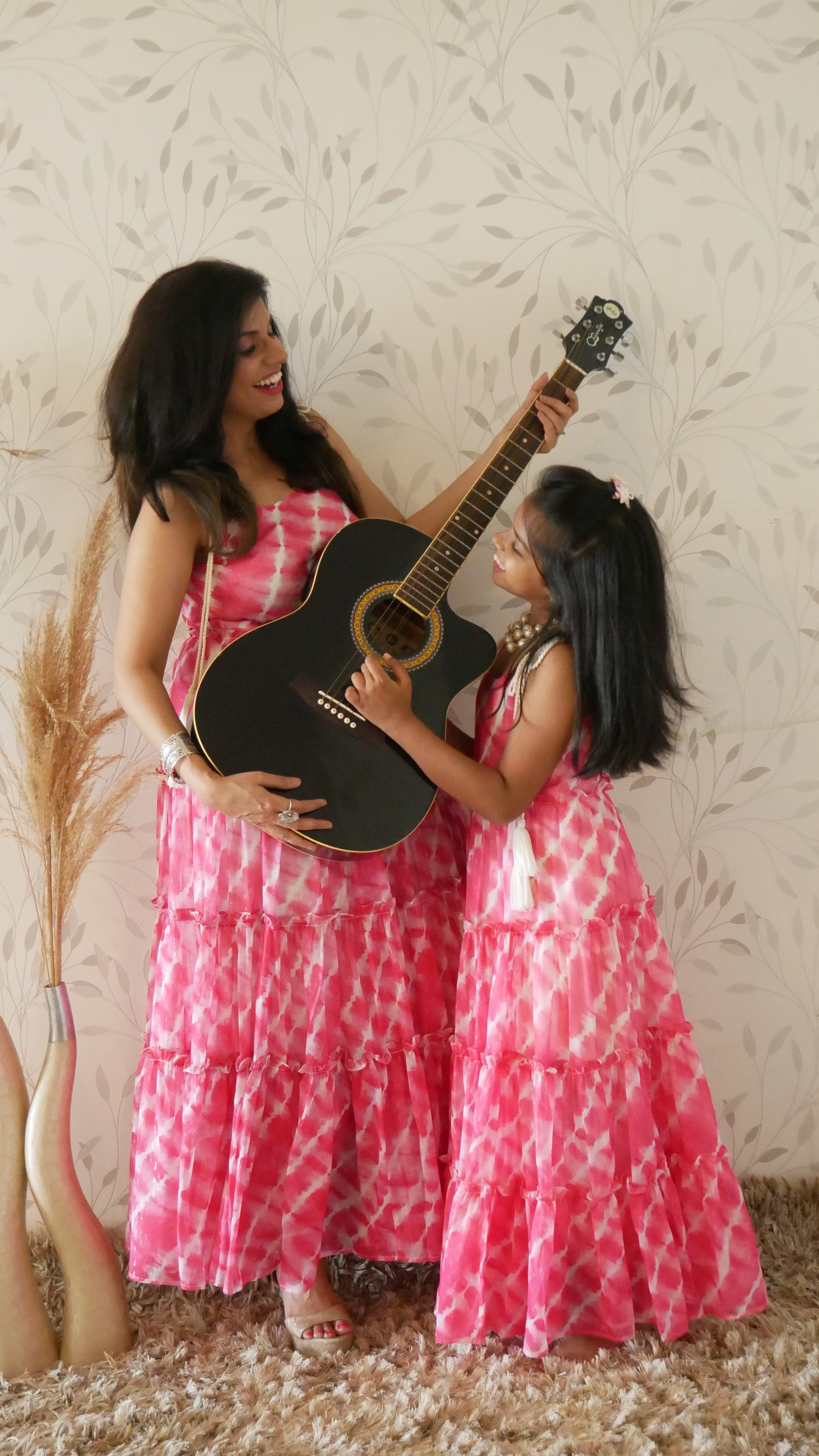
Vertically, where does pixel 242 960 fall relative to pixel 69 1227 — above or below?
above

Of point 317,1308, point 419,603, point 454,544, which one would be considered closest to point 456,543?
point 454,544

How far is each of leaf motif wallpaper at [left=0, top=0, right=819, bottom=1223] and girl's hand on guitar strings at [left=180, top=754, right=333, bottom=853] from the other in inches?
16.0

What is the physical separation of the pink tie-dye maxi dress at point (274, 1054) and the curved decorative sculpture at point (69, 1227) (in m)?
0.06

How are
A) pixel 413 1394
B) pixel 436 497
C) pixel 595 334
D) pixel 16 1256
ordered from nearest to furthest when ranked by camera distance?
1. pixel 413 1394
2. pixel 16 1256
3. pixel 595 334
4. pixel 436 497

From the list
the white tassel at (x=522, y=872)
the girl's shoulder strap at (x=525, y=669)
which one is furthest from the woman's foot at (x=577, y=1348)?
the girl's shoulder strap at (x=525, y=669)

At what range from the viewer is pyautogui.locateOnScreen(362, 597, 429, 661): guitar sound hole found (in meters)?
1.50

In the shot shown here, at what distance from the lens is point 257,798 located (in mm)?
1396

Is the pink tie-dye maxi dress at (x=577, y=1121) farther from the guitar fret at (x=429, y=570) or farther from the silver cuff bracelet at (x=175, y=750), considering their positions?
the silver cuff bracelet at (x=175, y=750)

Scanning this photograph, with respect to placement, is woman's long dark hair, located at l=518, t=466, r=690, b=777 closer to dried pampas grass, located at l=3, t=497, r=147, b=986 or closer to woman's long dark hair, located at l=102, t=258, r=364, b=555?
woman's long dark hair, located at l=102, t=258, r=364, b=555

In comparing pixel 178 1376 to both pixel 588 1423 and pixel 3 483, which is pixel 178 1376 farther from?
pixel 3 483

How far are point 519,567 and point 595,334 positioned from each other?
394 mm

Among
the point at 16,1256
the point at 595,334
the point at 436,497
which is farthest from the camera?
the point at 436,497

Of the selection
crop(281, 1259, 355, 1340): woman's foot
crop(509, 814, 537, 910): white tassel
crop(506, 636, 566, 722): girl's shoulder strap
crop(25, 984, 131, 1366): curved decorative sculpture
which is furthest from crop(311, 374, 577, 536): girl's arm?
crop(281, 1259, 355, 1340): woman's foot

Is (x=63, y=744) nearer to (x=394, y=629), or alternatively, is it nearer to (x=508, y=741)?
(x=394, y=629)
